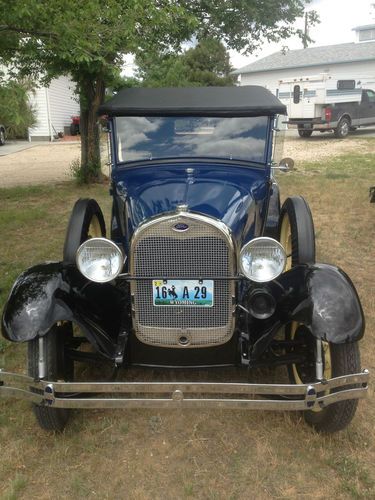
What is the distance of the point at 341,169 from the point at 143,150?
8.75 metres

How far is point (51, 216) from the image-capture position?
25.2 ft

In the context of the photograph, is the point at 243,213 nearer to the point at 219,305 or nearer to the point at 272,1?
the point at 219,305

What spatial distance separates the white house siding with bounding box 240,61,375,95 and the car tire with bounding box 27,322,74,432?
Answer: 2337cm

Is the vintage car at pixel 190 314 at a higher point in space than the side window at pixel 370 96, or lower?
lower

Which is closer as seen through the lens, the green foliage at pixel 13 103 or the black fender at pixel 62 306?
the black fender at pixel 62 306

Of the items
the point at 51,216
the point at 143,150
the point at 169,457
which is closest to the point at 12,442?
the point at 169,457

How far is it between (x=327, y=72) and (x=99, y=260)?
27.8 m

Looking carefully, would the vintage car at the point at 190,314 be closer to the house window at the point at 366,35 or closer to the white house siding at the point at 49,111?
the white house siding at the point at 49,111

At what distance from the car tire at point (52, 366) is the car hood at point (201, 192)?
0.86 m

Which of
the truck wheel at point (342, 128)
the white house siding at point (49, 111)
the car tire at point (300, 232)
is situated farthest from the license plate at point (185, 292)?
the white house siding at point (49, 111)

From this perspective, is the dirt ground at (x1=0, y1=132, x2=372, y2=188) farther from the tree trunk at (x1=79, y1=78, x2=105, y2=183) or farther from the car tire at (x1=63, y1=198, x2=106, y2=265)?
the car tire at (x1=63, y1=198, x2=106, y2=265)

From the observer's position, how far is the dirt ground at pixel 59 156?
11.8m

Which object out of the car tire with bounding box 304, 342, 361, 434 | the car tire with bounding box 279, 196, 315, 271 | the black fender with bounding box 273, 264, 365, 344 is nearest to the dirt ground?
the car tire with bounding box 279, 196, 315, 271

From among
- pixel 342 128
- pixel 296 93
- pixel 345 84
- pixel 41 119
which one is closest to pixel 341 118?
pixel 342 128
